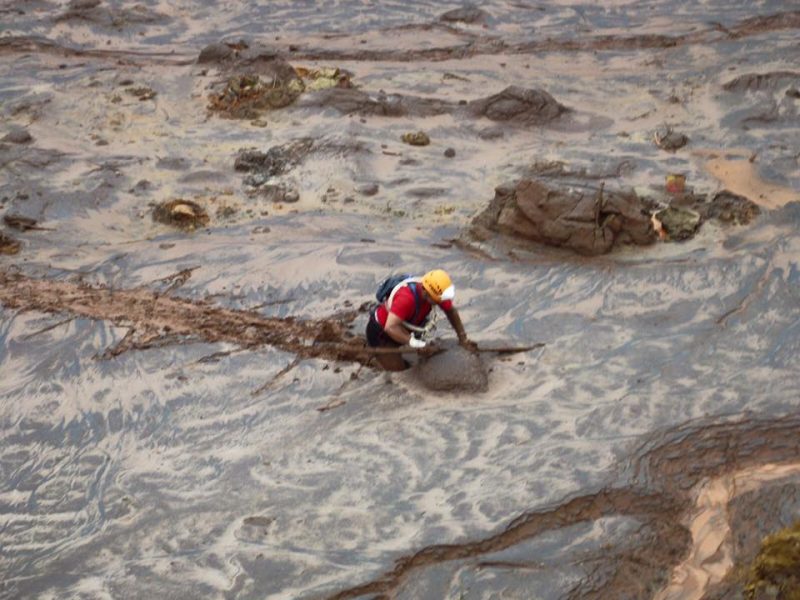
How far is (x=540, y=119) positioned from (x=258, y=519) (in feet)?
21.9

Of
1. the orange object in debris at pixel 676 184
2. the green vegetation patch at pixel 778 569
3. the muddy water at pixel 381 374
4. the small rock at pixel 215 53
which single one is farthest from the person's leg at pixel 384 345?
the small rock at pixel 215 53

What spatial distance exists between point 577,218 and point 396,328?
2.49 m

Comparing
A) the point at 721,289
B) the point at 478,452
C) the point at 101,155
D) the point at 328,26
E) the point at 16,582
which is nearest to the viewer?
the point at 16,582

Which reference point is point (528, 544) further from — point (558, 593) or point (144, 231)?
point (144, 231)

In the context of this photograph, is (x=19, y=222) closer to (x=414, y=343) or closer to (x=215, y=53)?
(x=215, y=53)

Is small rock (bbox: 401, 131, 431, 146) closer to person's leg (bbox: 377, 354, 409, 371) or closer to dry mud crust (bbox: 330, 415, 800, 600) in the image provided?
person's leg (bbox: 377, 354, 409, 371)

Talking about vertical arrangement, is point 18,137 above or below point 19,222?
above

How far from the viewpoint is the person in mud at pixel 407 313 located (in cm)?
671

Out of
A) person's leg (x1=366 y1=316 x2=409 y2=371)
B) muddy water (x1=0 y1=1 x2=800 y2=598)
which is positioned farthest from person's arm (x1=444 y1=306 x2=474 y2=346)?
person's leg (x1=366 y1=316 x2=409 y2=371)

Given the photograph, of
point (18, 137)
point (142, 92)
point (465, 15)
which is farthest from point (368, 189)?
point (465, 15)

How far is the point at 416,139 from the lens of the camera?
10.7 metres

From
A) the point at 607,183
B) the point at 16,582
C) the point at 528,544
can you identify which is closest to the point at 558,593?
the point at 528,544

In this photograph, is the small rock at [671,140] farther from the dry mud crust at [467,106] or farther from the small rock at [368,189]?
the small rock at [368,189]

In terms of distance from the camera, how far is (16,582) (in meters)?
5.67
